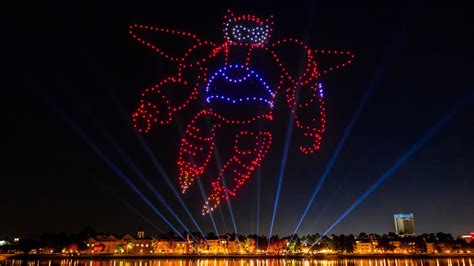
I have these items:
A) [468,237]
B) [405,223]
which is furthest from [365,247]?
[405,223]

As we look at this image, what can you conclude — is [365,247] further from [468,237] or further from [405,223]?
[405,223]

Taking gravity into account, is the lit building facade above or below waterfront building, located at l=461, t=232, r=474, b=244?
above

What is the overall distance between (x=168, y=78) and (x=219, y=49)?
3.21ft

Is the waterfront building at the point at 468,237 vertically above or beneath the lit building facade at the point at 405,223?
beneath

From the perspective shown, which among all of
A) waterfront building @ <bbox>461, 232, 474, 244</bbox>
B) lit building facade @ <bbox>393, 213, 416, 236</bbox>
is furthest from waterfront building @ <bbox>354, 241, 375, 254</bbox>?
lit building facade @ <bbox>393, 213, 416, 236</bbox>

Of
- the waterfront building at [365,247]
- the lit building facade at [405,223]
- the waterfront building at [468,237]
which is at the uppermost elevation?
the lit building facade at [405,223]

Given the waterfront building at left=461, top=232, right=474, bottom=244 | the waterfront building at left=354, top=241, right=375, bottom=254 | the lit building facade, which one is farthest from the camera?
the lit building facade

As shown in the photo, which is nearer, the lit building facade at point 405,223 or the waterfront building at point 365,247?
the waterfront building at point 365,247

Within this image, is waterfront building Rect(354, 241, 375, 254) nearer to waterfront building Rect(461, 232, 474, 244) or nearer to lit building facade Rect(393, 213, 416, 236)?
waterfront building Rect(461, 232, 474, 244)

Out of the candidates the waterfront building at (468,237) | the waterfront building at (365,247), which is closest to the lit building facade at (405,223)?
the waterfront building at (468,237)

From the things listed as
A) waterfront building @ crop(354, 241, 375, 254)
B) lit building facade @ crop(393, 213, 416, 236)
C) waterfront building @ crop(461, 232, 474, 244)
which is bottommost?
waterfront building @ crop(354, 241, 375, 254)

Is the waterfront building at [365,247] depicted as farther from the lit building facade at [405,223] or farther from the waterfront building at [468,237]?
the lit building facade at [405,223]

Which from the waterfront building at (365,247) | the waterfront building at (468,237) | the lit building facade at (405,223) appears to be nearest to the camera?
the waterfront building at (365,247)

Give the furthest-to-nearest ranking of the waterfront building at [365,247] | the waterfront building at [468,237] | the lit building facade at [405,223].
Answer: the lit building facade at [405,223] → the waterfront building at [468,237] → the waterfront building at [365,247]
